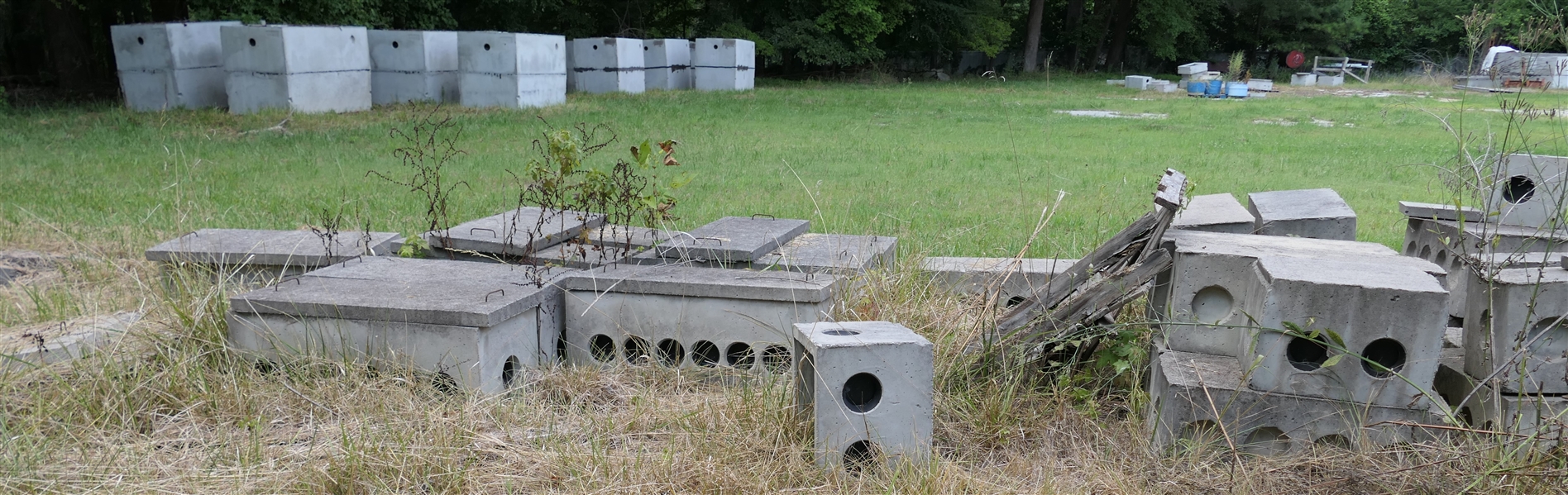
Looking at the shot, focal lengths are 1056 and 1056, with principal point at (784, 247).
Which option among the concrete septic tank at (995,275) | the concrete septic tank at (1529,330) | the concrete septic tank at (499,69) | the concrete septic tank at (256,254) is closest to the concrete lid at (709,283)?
the concrete septic tank at (995,275)

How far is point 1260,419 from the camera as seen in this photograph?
3.23 metres

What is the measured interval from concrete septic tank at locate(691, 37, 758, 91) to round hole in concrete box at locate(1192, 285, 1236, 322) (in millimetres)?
22097

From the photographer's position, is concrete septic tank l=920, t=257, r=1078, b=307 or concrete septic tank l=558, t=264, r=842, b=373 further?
concrete septic tank l=920, t=257, r=1078, b=307

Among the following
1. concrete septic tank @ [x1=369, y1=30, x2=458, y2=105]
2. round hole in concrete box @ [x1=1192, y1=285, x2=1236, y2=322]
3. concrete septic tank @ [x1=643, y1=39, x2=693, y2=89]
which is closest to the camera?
round hole in concrete box @ [x1=1192, y1=285, x2=1236, y2=322]

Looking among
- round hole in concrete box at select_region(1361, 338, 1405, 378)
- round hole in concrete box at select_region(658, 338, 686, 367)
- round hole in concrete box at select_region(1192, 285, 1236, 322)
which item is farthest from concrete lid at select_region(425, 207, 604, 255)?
round hole in concrete box at select_region(1361, 338, 1405, 378)

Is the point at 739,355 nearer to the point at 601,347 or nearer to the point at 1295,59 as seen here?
the point at 601,347

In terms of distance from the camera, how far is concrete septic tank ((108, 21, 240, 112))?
1603cm

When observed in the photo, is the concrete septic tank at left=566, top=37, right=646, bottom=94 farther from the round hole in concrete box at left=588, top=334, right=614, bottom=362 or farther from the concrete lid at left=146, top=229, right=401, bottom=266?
the round hole in concrete box at left=588, top=334, right=614, bottom=362

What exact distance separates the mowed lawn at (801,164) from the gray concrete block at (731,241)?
83 cm

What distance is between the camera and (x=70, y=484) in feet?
9.83

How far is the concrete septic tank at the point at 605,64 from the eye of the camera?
22.3 metres

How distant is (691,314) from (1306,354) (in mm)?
2119

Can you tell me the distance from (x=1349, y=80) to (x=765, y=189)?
A: 32.8 meters

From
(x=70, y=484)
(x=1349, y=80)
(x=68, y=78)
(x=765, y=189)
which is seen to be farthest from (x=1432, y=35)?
(x=70, y=484)
